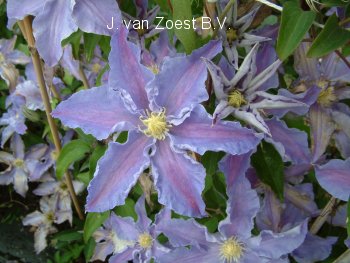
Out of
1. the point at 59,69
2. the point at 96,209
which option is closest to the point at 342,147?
the point at 96,209

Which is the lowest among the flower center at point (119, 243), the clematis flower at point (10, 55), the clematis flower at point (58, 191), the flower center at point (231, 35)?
the clematis flower at point (58, 191)

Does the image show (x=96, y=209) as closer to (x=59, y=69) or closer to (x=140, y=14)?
(x=140, y=14)

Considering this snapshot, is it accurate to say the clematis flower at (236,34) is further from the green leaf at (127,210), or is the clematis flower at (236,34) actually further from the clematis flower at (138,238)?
the green leaf at (127,210)

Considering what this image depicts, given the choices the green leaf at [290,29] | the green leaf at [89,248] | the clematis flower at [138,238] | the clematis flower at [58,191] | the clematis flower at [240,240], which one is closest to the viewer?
the green leaf at [290,29]

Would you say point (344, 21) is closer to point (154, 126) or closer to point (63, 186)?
point (154, 126)

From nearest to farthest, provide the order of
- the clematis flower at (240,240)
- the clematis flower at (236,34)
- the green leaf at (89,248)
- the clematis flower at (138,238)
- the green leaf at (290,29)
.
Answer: the green leaf at (290,29), the clematis flower at (236,34), the clematis flower at (240,240), the clematis flower at (138,238), the green leaf at (89,248)

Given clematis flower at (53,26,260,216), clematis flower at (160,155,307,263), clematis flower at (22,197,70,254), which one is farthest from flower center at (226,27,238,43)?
clematis flower at (22,197,70,254)

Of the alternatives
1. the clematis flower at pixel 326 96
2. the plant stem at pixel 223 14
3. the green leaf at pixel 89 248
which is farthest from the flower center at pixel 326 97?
the green leaf at pixel 89 248

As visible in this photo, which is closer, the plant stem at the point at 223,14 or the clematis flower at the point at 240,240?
the plant stem at the point at 223,14
